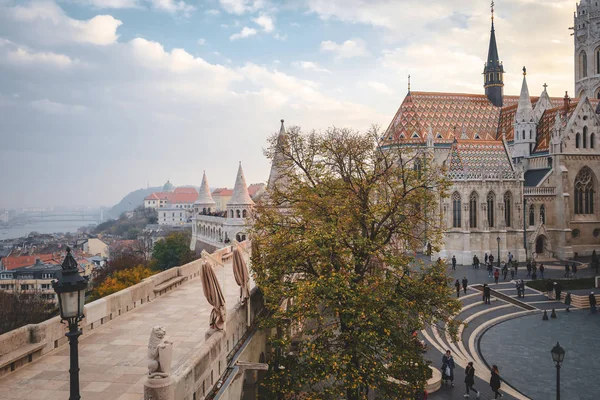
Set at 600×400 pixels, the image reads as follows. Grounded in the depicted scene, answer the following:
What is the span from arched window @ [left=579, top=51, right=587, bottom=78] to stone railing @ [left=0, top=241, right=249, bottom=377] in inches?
2259

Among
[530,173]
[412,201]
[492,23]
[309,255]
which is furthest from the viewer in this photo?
[492,23]

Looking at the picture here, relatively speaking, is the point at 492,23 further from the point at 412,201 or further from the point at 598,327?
the point at 412,201

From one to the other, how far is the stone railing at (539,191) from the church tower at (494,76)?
19.0 meters

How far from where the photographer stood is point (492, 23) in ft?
189

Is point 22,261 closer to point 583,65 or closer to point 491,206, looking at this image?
point 491,206

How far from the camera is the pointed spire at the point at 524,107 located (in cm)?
4810

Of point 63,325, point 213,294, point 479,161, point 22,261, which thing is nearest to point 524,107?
point 479,161

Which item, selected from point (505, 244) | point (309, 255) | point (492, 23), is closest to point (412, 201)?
point (309, 255)

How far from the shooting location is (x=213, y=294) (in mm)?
9289

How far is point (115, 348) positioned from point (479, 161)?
38.8m

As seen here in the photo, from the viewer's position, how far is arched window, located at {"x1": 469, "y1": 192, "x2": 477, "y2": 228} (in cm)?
4131

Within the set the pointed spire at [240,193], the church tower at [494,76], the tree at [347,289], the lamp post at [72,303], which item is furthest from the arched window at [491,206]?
the lamp post at [72,303]

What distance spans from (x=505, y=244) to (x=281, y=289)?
3468cm

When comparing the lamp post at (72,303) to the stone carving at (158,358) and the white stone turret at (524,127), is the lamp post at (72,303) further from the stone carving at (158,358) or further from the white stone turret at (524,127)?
the white stone turret at (524,127)
